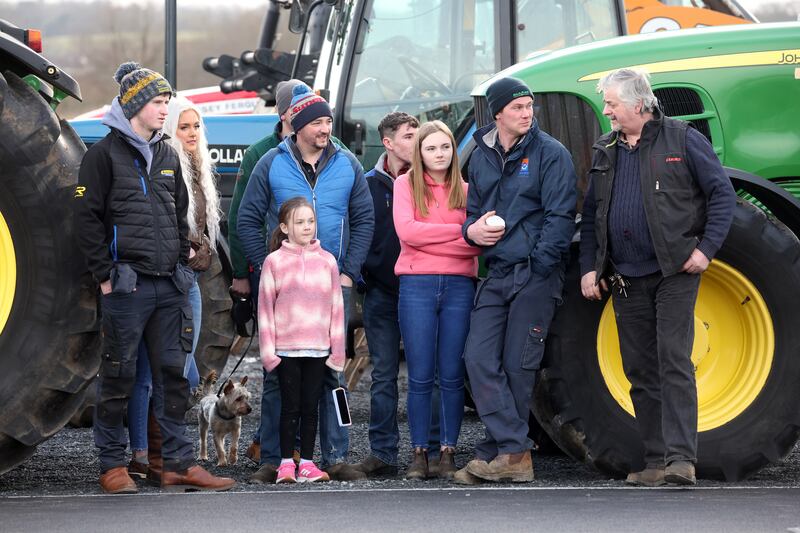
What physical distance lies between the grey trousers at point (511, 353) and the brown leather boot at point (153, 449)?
1.51 metres

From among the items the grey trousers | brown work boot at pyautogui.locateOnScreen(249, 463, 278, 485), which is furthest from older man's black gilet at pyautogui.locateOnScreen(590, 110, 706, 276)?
brown work boot at pyautogui.locateOnScreen(249, 463, 278, 485)

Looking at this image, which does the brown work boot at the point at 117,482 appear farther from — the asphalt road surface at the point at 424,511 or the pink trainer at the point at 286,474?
the pink trainer at the point at 286,474

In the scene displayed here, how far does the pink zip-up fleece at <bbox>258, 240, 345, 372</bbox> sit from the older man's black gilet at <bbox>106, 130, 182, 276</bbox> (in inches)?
19.9

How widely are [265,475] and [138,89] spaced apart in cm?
190

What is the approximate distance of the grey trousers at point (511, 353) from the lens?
22.3 feet

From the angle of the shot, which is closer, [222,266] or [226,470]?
[226,470]

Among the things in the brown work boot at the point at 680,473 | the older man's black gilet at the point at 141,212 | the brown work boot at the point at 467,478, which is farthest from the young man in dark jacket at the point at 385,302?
the brown work boot at the point at 680,473

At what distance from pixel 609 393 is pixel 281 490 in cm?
161

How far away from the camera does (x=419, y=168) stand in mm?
7027

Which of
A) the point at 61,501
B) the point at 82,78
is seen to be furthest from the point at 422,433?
the point at 82,78

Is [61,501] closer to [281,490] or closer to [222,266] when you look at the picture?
[281,490]

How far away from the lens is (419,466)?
705cm

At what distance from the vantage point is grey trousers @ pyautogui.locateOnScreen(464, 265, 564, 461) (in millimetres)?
6797

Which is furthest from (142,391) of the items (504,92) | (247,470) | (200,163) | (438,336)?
(504,92)
